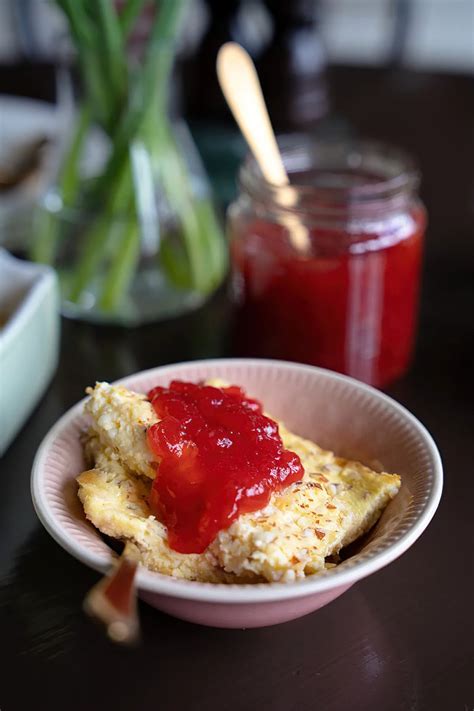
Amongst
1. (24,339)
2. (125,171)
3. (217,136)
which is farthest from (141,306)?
(217,136)

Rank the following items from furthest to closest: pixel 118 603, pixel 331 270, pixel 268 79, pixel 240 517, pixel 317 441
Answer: pixel 268 79
pixel 331 270
pixel 317 441
pixel 240 517
pixel 118 603

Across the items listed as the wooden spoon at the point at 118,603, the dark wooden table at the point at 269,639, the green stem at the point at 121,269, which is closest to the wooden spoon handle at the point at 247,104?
the green stem at the point at 121,269

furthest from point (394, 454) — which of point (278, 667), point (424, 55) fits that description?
point (424, 55)

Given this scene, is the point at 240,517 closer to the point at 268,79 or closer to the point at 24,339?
the point at 24,339

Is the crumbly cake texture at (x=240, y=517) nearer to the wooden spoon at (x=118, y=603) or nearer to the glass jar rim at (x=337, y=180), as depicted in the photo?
the wooden spoon at (x=118, y=603)

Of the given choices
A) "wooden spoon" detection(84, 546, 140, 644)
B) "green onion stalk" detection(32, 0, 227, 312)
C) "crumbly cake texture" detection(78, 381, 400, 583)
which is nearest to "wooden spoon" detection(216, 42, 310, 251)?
"green onion stalk" detection(32, 0, 227, 312)

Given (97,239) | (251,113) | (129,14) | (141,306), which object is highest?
(129,14)
